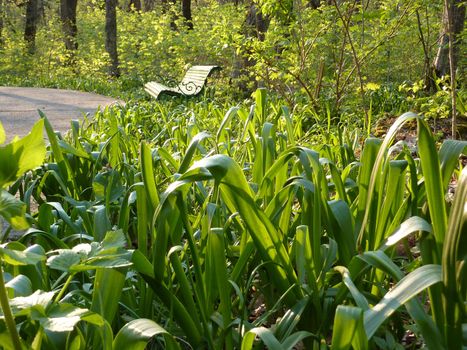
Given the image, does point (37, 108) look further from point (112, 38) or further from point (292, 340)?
point (112, 38)

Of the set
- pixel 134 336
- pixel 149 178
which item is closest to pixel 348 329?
pixel 134 336

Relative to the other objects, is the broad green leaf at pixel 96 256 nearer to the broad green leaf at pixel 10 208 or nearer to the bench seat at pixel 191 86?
the broad green leaf at pixel 10 208

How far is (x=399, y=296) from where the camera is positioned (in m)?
1.08

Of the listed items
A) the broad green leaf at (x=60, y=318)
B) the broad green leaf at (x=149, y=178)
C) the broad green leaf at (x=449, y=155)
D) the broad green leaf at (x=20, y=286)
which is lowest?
the broad green leaf at (x=20, y=286)

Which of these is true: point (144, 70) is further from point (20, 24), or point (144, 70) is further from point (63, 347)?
point (20, 24)

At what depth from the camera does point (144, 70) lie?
14.0 m

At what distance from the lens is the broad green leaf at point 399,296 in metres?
1.07

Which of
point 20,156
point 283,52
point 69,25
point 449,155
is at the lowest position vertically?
point 449,155

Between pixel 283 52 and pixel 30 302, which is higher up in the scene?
pixel 283 52

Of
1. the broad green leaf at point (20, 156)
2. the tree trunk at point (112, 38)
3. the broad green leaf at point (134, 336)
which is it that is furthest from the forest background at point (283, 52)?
the broad green leaf at point (20, 156)

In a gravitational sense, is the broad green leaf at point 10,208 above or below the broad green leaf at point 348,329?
above

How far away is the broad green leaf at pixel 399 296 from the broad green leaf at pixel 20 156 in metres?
0.63

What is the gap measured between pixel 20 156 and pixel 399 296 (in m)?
0.67

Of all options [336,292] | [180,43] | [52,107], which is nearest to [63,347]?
[336,292]
